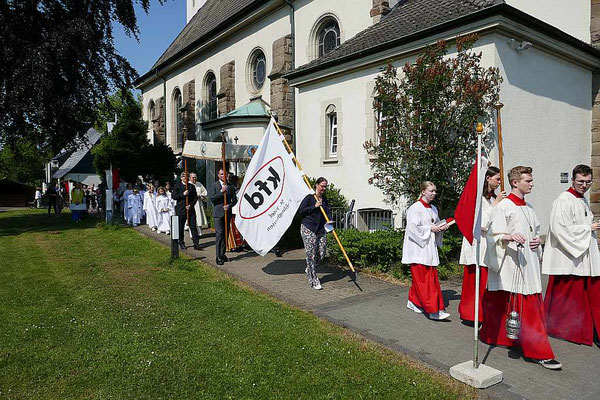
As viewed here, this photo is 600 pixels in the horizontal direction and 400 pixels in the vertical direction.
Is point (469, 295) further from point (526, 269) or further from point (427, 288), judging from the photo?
point (526, 269)

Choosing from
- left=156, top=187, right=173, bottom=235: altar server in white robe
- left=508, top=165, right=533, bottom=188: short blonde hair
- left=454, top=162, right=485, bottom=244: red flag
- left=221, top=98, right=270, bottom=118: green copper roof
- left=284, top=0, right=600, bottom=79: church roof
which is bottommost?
left=156, top=187, right=173, bottom=235: altar server in white robe

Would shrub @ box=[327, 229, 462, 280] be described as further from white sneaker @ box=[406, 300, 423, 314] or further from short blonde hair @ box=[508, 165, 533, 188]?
short blonde hair @ box=[508, 165, 533, 188]

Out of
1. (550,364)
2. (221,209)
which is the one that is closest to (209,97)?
(221,209)

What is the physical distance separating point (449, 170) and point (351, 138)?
4.41m

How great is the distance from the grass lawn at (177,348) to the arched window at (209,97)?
1924 centimetres

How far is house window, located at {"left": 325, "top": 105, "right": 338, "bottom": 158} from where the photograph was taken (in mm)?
14736

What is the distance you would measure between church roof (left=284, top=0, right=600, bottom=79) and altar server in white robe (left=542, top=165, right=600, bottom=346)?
5.90m

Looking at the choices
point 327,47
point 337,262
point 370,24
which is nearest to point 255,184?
point 337,262

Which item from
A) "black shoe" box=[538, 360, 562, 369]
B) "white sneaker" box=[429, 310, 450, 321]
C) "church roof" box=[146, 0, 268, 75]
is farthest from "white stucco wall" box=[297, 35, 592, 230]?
"church roof" box=[146, 0, 268, 75]

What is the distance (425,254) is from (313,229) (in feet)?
6.88

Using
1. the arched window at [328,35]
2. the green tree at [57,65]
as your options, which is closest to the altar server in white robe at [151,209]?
the green tree at [57,65]

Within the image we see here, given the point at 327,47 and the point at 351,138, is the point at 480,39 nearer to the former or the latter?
the point at 351,138

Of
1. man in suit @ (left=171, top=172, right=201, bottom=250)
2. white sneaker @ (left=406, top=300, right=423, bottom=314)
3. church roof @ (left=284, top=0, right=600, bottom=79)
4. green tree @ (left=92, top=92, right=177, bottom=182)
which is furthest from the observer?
green tree @ (left=92, top=92, right=177, bottom=182)

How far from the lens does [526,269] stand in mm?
4781
